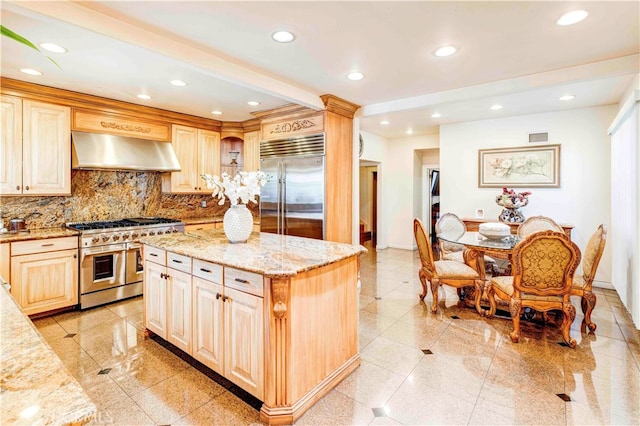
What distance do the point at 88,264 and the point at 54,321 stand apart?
652mm

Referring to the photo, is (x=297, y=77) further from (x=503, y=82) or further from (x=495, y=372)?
(x=495, y=372)

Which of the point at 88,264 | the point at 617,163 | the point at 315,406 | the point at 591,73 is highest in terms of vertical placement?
the point at 591,73

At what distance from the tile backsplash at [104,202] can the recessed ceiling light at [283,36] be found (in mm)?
3358

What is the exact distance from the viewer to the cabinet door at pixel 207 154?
5254mm

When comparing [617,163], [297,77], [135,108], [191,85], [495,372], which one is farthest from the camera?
[135,108]

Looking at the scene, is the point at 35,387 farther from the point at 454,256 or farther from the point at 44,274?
the point at 454,256

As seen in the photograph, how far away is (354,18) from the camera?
2.23m

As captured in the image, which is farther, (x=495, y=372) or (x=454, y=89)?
(x=454, y=89)

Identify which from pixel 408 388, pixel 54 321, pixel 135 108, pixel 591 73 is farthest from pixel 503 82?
pixel 54 321

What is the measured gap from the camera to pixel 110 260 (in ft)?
12.9

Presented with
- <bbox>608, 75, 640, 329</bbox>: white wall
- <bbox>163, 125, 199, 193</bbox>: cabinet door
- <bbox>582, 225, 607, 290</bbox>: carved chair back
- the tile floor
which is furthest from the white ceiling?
the tile floor

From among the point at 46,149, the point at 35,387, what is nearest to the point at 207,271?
the point at 35,387

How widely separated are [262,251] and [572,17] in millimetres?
2738

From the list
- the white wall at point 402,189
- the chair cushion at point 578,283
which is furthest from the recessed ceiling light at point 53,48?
the white wall at point 402,189
